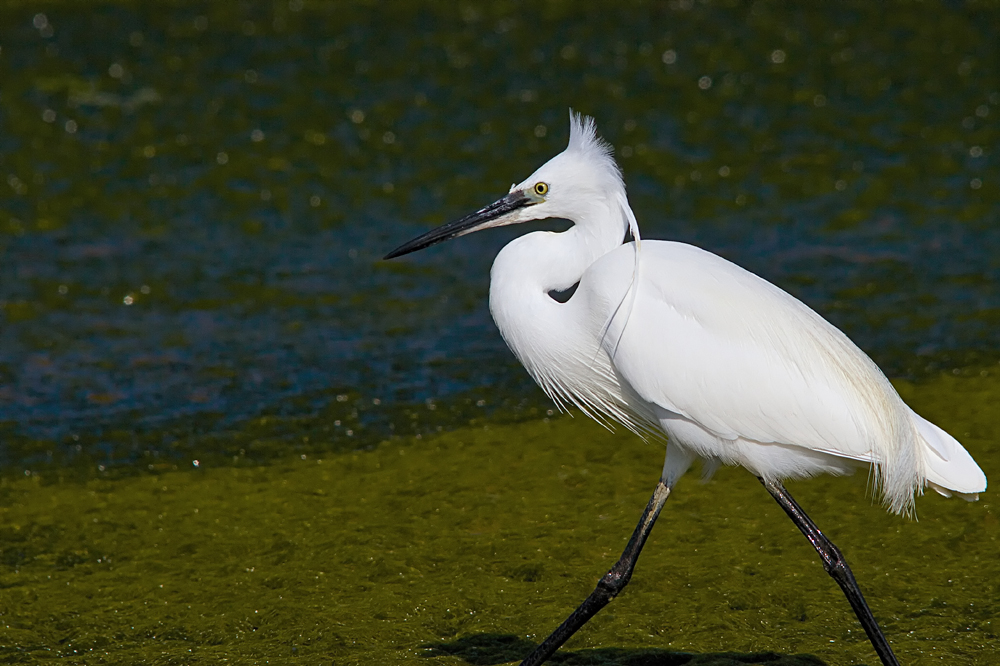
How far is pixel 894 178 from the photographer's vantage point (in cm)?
721

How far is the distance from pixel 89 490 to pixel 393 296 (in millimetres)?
2075

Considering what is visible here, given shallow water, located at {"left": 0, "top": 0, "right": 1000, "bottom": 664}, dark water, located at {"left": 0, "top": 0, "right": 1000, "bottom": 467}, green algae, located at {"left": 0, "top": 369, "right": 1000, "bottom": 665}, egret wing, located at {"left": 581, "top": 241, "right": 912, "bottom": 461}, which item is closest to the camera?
egret wing, located at {"left": 581, "top": 241, "right": 912, "bottom": 461}

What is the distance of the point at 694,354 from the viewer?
10.6 feet

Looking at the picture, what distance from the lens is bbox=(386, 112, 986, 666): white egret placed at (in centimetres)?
323

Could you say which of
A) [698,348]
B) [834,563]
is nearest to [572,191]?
[698,348]

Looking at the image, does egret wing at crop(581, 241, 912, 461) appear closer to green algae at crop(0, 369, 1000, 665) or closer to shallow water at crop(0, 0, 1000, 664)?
green algae at crop(0, 369, 1000, 665)

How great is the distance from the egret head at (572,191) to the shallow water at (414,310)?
1211 mm

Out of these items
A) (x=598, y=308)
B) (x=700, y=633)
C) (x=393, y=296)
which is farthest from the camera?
(x=393, y=296)

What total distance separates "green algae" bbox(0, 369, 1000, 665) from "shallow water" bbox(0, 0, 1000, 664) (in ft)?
0.04

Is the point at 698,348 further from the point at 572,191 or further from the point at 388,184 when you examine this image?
the point at 388,184

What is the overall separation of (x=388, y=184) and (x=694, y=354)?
4.38m

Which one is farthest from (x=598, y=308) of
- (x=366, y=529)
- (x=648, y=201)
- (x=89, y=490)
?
(x=648, y=201)

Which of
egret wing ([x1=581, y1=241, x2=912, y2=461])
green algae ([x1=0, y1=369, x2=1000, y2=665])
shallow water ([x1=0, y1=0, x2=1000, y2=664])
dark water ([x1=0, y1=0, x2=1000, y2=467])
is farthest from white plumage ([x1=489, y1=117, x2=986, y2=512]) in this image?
dark water ([x1=0, y1=0, x2=1000, y2=467])

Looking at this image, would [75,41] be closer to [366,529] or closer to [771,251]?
[771,251]
